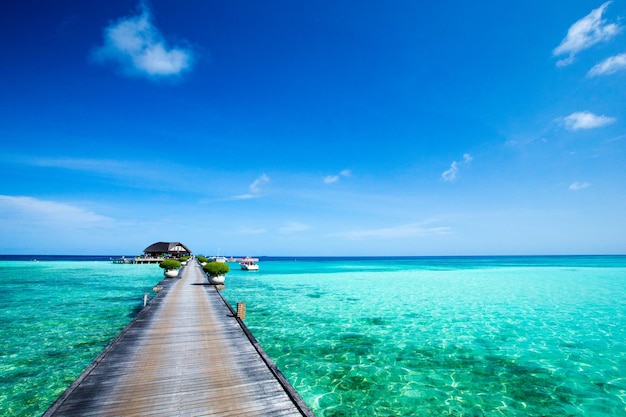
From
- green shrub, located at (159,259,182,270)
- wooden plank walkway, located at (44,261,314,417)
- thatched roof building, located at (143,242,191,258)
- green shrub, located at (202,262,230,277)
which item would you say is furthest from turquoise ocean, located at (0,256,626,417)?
thatched roof building, located at (143,242,191,258)

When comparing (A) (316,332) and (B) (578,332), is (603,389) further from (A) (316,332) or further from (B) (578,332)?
(A) (316,332)

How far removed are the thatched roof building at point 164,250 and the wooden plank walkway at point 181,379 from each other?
84.8m

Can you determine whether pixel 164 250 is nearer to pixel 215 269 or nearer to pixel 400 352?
pixel 215 269

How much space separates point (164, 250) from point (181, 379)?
91.5 m

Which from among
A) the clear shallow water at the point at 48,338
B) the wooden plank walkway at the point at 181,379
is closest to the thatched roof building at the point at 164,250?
the clear shallow water at the point at 48,338

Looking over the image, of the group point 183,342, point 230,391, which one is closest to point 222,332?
point 183,342

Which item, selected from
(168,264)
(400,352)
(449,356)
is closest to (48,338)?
(400,352)

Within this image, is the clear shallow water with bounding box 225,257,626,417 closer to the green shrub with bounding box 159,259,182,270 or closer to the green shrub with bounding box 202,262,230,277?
the green shrub with bounding box 202,262,230,277

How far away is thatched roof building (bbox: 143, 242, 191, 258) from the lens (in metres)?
89.0

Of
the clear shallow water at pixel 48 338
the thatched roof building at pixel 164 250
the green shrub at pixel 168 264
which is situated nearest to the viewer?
the clear shallow water at pixel 48 338

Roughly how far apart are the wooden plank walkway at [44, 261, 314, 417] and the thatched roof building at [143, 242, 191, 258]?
8482cm

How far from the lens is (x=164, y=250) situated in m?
89.7

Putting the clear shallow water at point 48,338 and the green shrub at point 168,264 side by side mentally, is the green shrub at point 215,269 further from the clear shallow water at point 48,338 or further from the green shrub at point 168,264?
the green shrub at point 168,264

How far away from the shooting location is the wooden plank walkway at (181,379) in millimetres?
6633
